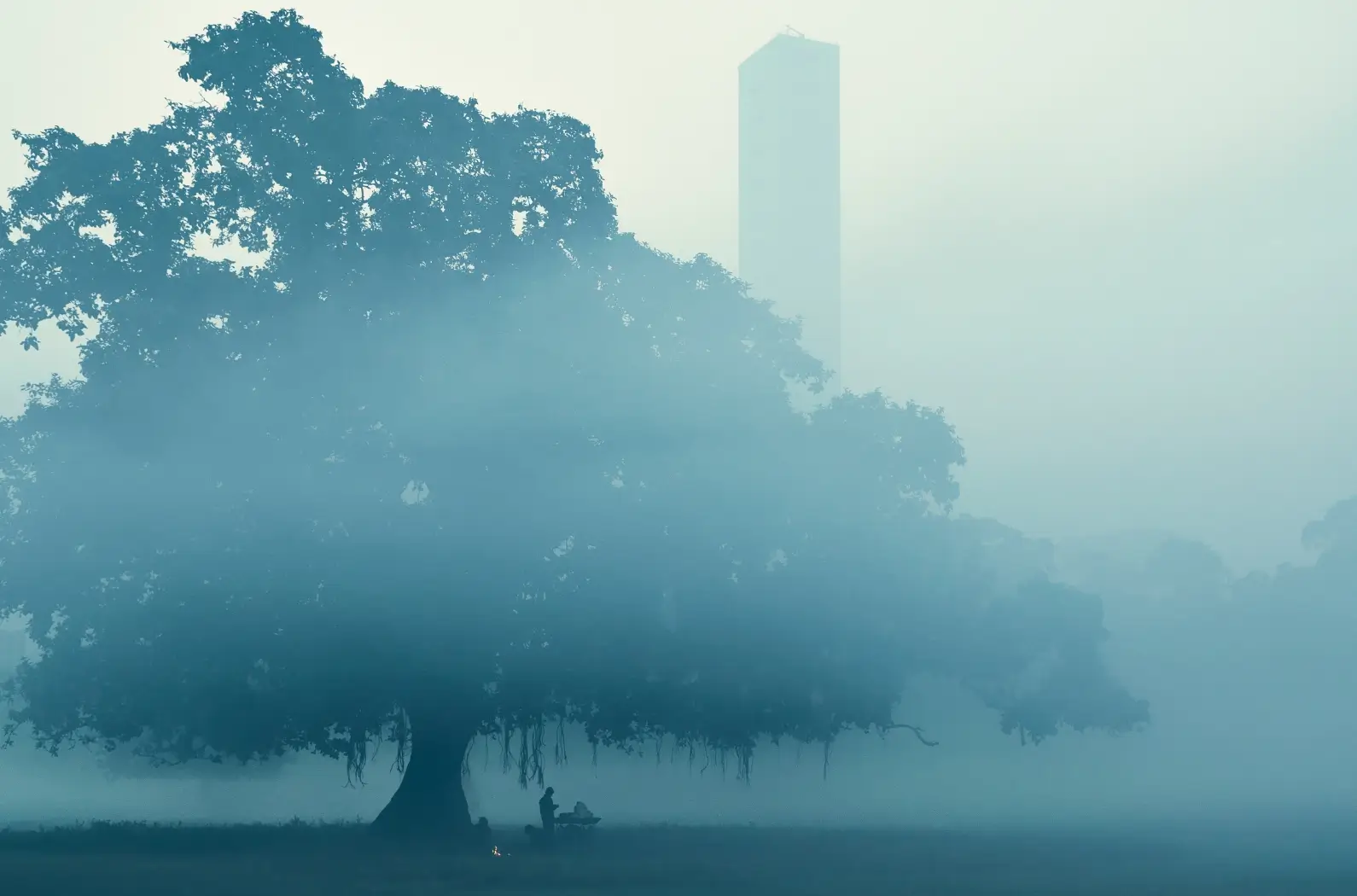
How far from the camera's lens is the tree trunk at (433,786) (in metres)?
27.5

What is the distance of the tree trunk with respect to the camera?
2753cm

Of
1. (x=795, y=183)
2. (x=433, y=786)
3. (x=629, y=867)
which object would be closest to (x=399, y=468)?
(x=433, y=786)

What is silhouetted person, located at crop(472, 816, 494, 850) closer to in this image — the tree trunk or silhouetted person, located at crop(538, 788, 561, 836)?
the tree trunk

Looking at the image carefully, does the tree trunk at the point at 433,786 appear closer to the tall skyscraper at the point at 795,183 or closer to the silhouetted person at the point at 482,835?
the silhouetted person at the point at 482,835

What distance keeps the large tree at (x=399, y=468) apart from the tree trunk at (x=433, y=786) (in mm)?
69

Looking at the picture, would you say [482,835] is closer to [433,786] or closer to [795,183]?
[433,786]

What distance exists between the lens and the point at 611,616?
2753 centimetres

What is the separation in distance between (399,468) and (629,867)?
9.52 metres

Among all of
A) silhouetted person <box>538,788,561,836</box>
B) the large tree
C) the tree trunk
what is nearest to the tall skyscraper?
the large tree

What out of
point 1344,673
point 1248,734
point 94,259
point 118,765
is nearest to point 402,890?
point 94,259

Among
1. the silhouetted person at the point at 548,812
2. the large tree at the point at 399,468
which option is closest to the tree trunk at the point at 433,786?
the large tree at the point at 399,468

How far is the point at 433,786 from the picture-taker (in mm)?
27969

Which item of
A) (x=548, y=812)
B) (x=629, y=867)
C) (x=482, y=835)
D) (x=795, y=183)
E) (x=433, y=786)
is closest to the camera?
(x=629, y=867)

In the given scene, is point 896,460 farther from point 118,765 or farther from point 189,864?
point 118,765
